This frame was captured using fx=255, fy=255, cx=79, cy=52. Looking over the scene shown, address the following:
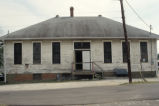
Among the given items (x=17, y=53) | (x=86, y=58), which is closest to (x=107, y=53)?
(x=86, y=58)

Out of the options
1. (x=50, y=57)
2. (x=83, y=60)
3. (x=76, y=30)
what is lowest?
(x=83, y=60)

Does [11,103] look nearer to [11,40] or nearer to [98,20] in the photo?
[11,40]

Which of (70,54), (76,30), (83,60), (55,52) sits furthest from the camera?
(76,30)

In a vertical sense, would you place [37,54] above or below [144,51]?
below

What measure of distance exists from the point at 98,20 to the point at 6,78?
40.3 ft

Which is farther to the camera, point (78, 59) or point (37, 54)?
point (78, 59)

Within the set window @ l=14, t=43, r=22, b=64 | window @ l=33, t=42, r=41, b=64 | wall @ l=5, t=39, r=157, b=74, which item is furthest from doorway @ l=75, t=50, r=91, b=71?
window @ l=14, t=43, r=22, b=64

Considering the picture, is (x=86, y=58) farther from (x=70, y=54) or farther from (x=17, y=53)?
(x=17, y=53)

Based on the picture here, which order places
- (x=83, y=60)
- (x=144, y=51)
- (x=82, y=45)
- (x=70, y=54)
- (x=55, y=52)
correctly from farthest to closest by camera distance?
(x=144, y=51)
(x=83, y=60)
(x=82, y=45)
(x=55, y=52)
(x=70, y=54)

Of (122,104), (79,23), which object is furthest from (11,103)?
(79,23)

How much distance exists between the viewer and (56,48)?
85.9 ft

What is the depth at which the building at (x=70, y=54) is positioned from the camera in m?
26.0

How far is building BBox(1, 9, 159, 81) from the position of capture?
26.0 metres

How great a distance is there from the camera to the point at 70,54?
1022 inches
